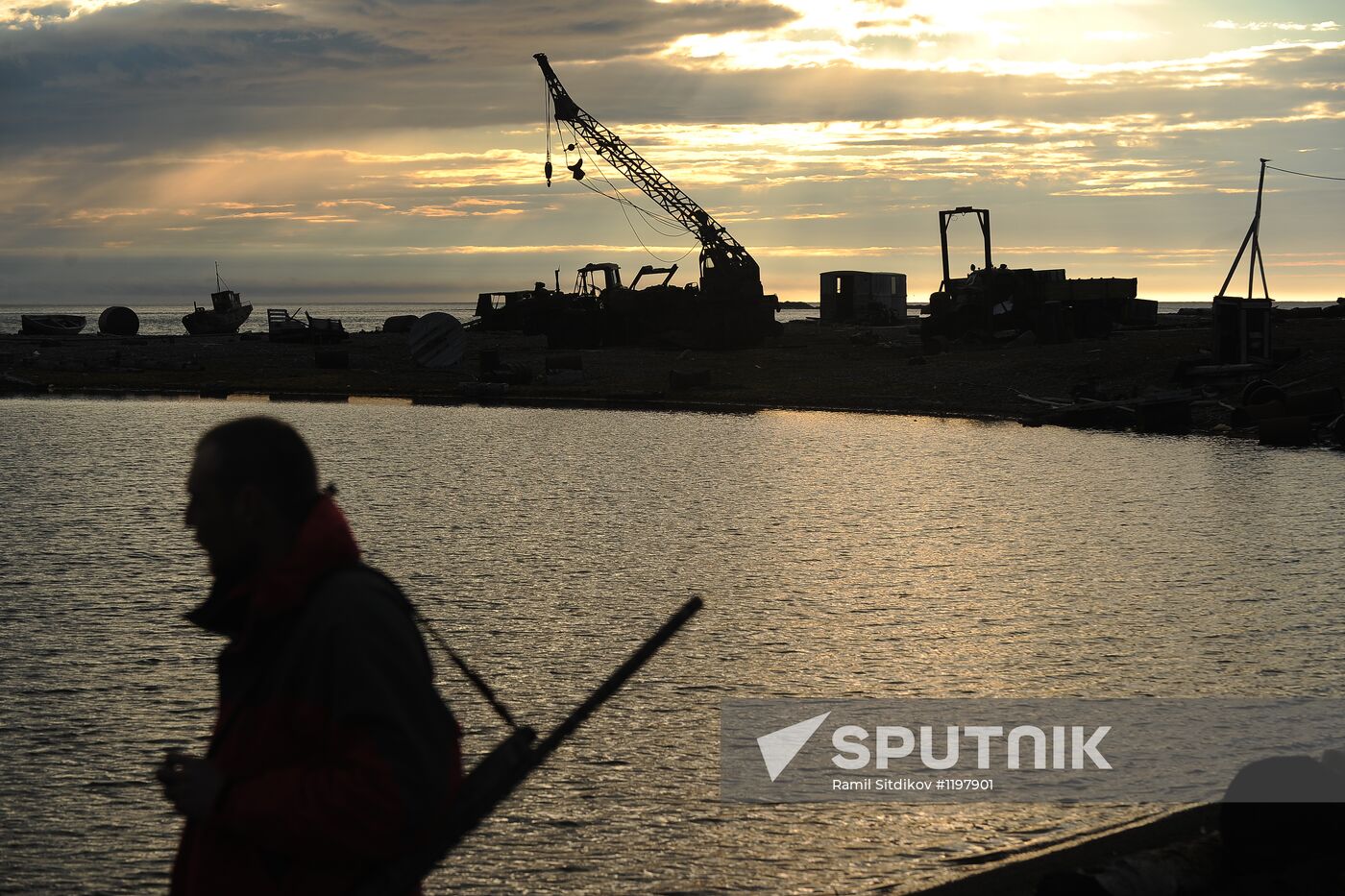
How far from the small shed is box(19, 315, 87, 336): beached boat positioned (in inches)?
1987

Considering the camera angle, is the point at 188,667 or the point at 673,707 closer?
the point at 673,707

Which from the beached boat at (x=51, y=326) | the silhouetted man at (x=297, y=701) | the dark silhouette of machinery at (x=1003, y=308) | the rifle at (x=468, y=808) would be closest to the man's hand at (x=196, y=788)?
the silhouetted man at (x=297, y=701)

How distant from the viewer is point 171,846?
588 centimetres

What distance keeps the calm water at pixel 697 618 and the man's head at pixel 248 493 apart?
311cm

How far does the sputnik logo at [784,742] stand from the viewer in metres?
7.06

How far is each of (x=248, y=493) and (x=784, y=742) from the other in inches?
201

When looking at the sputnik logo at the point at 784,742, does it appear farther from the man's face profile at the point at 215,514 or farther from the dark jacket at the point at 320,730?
the man's face profile at the point at 215,514

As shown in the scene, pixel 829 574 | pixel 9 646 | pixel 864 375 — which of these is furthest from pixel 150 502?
pixel 864 375

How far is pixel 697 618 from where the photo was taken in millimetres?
10422

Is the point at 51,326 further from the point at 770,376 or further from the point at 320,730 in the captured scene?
the point at 320,730

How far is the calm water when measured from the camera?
604 cm

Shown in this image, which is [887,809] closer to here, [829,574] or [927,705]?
[927,705]

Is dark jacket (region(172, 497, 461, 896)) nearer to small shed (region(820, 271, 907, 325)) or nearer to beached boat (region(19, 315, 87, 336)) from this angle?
small shed (region(820, 271, 907, 325))

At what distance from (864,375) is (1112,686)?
32.7 m
